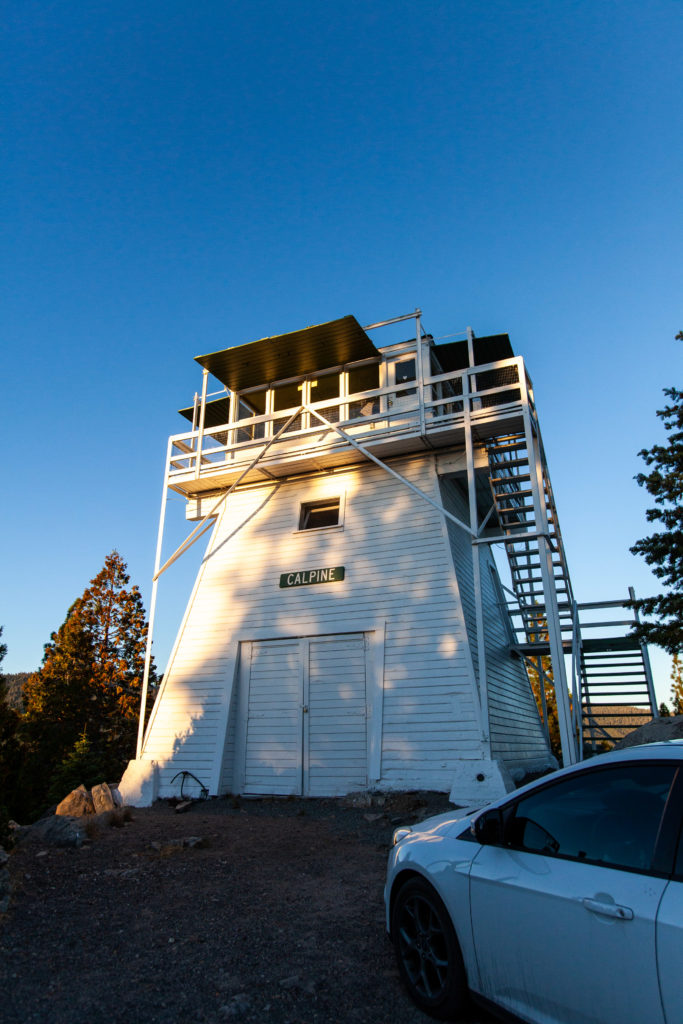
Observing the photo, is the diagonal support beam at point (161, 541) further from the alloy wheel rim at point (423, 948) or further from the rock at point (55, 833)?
the alloy wheel rim at point (423, 948)

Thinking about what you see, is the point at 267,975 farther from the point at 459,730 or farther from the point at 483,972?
the point at 459,730

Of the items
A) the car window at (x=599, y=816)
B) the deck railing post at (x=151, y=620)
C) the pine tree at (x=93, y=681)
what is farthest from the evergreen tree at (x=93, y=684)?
the car window at (x=599, y=816)

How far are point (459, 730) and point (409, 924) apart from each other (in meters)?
7.14

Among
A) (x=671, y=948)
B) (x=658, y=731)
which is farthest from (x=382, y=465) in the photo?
(x=671, y=948)

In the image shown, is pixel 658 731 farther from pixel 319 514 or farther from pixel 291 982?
pixel 319 514

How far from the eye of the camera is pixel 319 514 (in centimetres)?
1476

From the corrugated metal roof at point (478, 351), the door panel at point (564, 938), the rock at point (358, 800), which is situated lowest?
the rock at point (358, 800)

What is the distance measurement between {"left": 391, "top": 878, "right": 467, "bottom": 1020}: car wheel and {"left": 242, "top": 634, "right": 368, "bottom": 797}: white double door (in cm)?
800

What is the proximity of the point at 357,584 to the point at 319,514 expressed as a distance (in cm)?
230

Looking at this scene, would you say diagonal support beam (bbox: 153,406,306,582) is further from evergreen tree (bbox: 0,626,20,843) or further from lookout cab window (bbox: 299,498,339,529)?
evergreen tree (bbox: 0,626,20,843)

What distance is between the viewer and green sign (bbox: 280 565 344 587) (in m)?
13.4

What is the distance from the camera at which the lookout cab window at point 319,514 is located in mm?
14547

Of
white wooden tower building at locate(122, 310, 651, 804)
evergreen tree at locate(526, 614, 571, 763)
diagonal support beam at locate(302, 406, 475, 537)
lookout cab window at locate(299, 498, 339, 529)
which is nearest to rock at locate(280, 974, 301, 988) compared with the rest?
white wooden tower building at locate(122, 310, 651, 804)

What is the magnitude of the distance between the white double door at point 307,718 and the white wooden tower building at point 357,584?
0.03 metres
